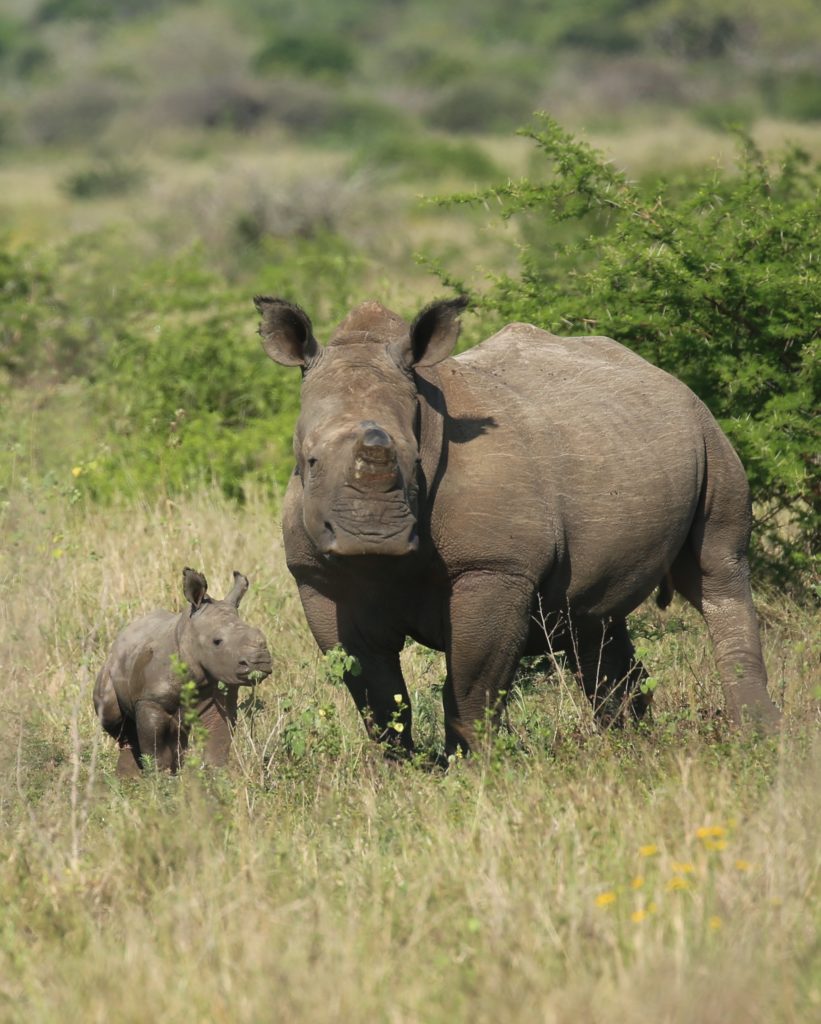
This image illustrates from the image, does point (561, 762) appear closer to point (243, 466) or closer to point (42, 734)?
point (42, 734)

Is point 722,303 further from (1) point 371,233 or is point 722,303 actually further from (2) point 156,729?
(1) point 371,233

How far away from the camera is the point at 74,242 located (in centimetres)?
1712

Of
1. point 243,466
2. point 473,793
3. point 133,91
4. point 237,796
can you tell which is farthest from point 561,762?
point 133,91

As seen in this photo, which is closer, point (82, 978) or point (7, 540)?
point (82, 978)

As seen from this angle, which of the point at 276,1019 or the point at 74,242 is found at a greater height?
the point at 276,1019

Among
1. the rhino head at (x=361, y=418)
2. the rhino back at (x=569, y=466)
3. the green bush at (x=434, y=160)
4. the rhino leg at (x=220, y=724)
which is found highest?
the rhino head at (x=361, y=418)

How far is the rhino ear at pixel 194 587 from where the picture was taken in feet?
25.8

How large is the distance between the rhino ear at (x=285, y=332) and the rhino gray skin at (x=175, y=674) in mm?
1579

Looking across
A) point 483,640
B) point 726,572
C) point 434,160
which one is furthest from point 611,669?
point 434,160

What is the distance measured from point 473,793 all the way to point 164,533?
4987 mm

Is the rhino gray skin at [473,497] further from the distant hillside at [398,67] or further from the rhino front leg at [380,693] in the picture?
the distant hillside at [398,67]

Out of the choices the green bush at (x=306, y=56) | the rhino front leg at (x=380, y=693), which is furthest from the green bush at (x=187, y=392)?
the green bush at (x=306, y=56)

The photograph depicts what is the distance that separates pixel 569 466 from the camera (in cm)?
691

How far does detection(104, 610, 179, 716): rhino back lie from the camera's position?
7.72m
